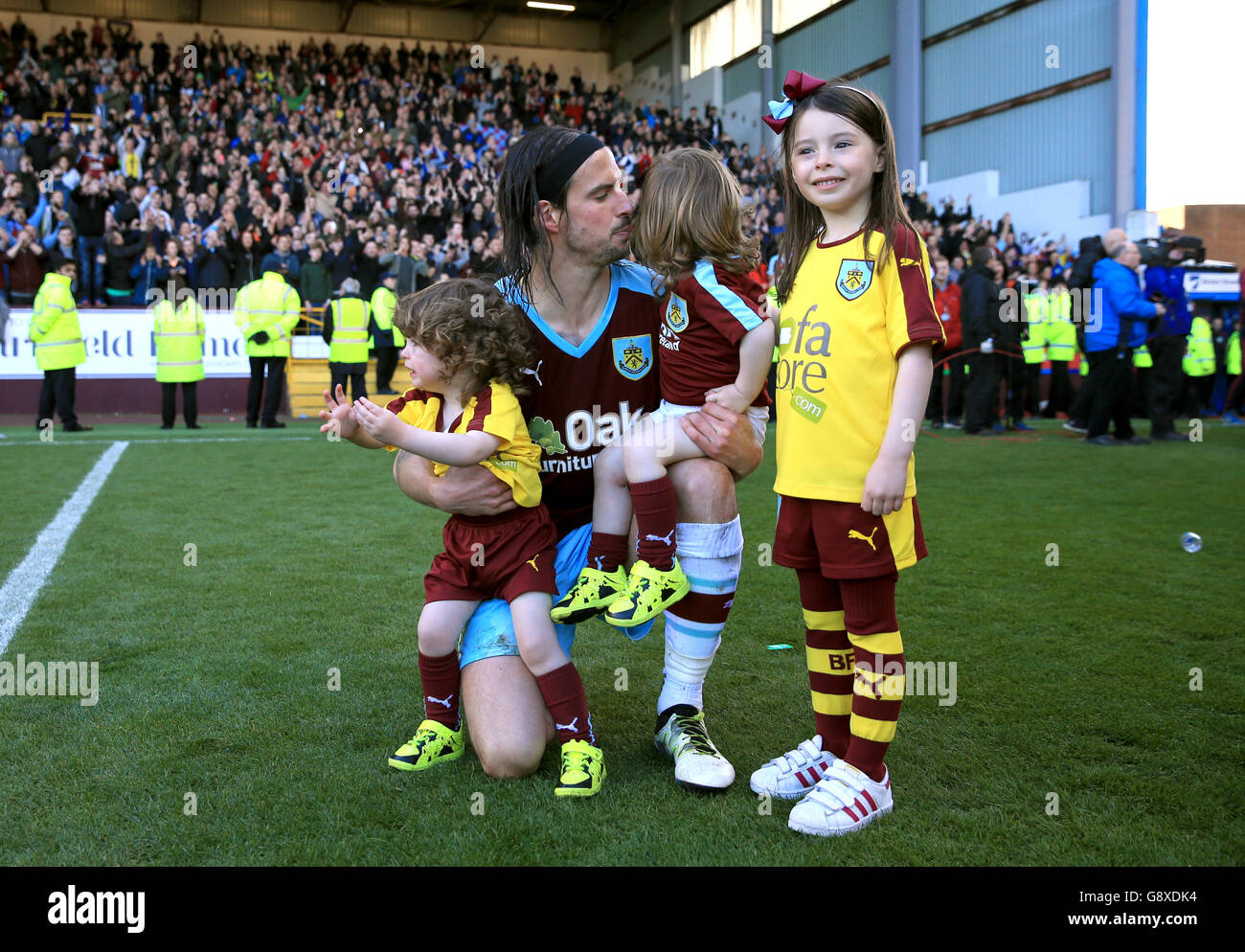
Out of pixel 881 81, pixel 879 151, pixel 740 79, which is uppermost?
pixel 740 79

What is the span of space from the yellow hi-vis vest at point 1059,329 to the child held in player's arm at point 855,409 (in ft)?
40.2

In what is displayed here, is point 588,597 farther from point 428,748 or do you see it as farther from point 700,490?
point 428,748

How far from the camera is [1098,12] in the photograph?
1942 cm

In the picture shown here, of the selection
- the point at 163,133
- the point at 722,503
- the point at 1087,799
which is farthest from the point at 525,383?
the point at 163,133

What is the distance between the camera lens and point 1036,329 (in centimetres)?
1436

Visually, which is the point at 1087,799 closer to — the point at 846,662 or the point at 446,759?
the point at 846,662

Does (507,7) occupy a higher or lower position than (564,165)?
higher

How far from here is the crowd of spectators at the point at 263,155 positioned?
15.9 metres

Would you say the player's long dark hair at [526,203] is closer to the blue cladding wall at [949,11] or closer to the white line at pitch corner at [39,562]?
the white line at pitch corner at [39,562]

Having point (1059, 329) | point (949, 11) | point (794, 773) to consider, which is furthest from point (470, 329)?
point (949, 11)

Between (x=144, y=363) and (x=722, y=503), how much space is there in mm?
14037

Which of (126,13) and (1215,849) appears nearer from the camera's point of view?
(1215,849)

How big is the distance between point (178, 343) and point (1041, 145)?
1697 cm

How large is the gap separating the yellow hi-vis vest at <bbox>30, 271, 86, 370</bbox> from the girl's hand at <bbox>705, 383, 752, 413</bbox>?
454 inches
